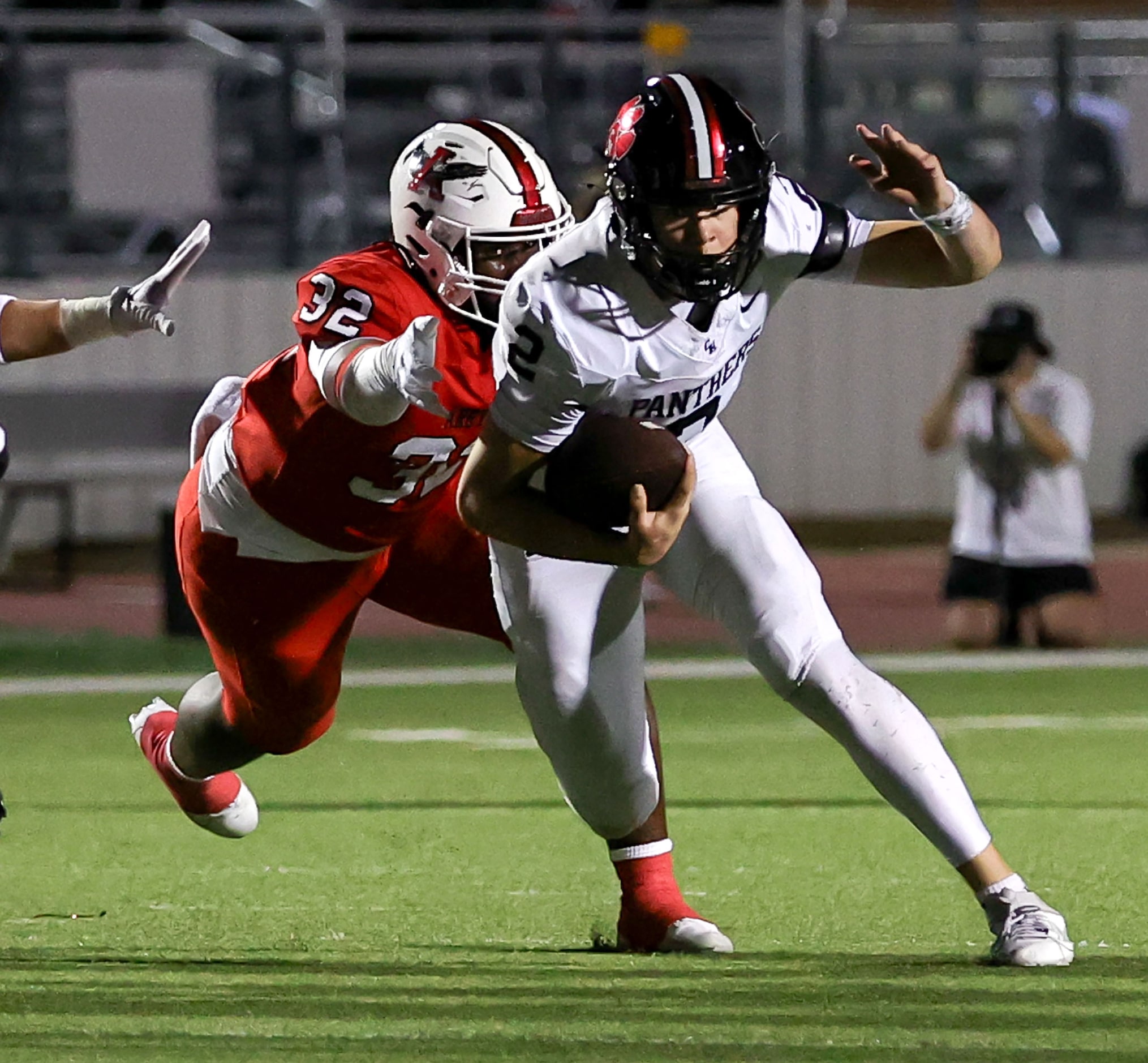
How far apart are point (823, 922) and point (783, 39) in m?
10.3

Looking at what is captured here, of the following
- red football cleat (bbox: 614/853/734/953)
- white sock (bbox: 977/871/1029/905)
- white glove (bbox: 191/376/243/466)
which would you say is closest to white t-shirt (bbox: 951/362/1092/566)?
white glove (bbox: 191/376/243/466)

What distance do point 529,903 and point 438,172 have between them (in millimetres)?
1531

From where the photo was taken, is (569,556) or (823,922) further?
(823,922)

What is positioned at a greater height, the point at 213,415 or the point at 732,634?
the point at 213,415

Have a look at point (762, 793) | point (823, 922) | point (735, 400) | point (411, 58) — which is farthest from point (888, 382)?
point (823, 922)

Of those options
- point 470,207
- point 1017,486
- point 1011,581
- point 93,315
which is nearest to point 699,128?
point 470,207

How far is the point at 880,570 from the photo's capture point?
42.9ft

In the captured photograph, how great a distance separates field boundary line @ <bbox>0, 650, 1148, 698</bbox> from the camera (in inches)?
361

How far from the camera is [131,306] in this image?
482 centimetres

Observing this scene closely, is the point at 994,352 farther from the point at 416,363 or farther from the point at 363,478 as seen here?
the point at 416,363

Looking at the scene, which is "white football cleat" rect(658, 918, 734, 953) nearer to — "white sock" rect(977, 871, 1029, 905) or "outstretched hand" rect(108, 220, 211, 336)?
"white sock" rect(977, 871, 1029, 905)

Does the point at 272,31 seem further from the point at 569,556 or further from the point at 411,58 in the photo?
the point at 569,556

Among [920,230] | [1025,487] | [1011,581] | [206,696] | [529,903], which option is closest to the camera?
[920,230]

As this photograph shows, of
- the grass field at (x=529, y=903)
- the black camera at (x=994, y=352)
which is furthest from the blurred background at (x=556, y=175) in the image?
the grass field at (x=529, y=903)
